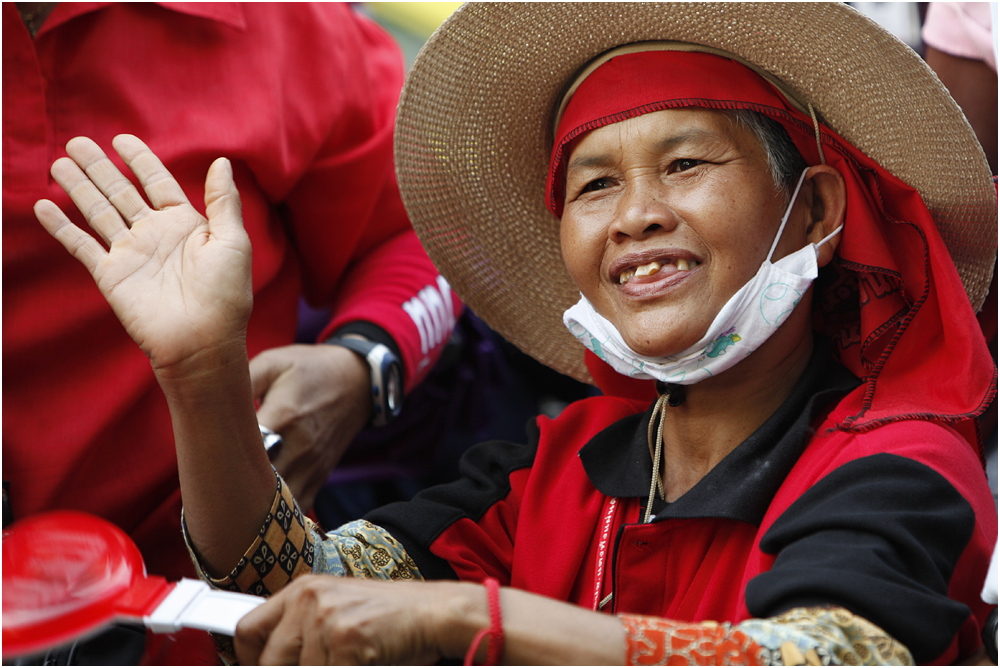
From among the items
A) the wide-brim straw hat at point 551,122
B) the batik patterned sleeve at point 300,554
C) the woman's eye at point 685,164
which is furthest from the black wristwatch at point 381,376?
the woman's eye at point 685,164

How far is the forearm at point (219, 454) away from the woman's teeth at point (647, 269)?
2.45 feet

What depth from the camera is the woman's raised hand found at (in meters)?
1.69

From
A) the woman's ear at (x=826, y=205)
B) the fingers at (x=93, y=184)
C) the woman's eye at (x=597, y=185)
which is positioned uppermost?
the woman's ear at (x=826, y=205)

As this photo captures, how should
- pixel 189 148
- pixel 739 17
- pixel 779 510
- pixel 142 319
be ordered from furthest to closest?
pixel 189 148, pixel 739 17, pixel 142 319, pixel 779 510

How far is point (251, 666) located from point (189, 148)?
1.40 metres

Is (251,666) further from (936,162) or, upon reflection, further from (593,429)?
(936,162)

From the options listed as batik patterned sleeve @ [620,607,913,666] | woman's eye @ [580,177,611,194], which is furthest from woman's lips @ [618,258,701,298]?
batik patterned sleeve @ [620,607,913,666]

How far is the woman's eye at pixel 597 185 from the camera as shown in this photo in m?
1.96

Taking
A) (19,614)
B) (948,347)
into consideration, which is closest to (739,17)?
(948,347)

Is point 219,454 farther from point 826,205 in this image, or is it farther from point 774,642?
point 826,205

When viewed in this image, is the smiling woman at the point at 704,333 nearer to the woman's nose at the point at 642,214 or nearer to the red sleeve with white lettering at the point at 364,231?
the woman's nose at the point at 642,214

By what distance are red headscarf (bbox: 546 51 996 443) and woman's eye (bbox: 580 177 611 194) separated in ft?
0.35

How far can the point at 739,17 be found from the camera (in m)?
1.87

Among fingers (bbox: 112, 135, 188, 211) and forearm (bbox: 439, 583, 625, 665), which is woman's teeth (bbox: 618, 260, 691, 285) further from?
fingers (bbox: 112, 135, 188, 211)
